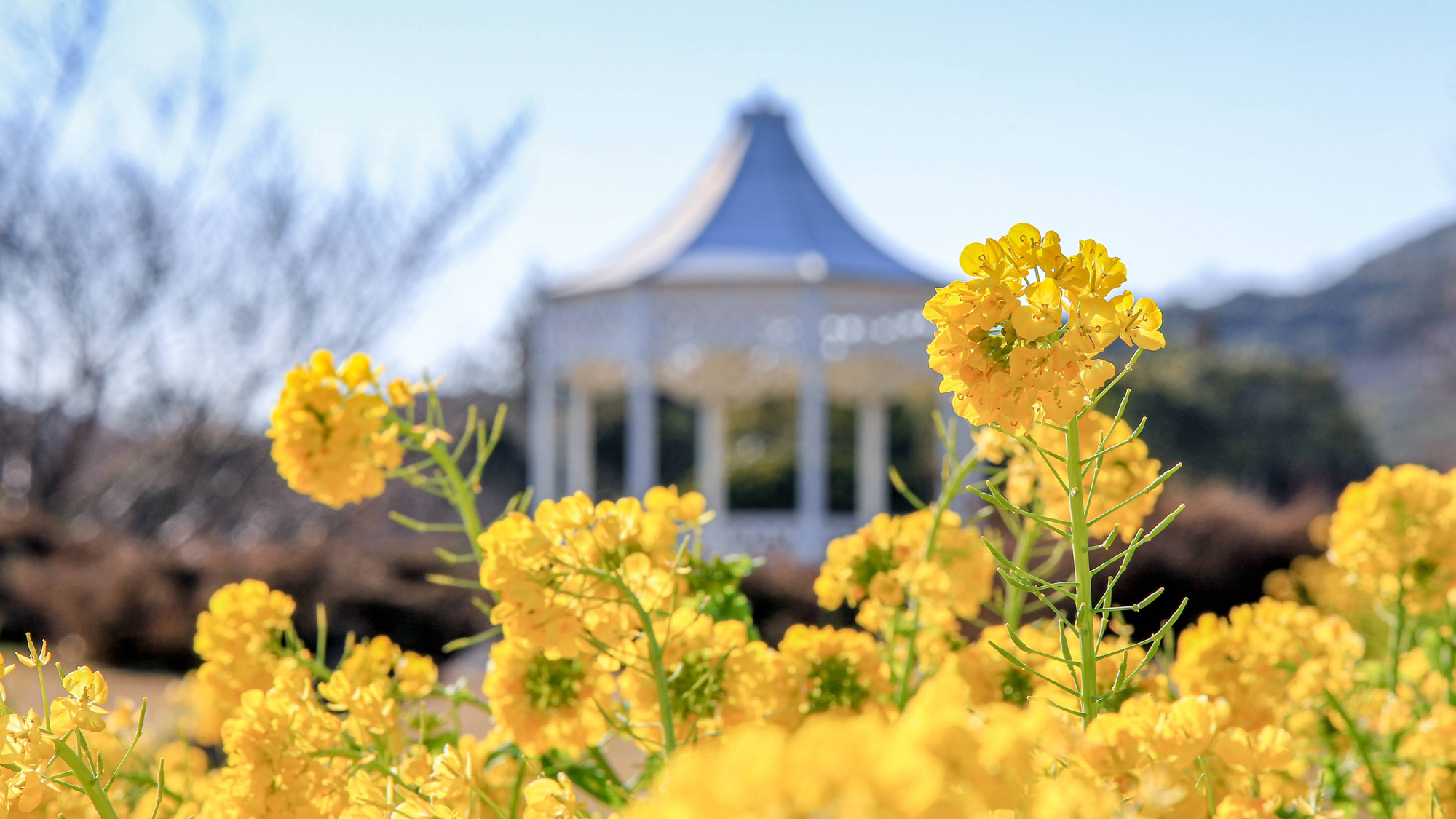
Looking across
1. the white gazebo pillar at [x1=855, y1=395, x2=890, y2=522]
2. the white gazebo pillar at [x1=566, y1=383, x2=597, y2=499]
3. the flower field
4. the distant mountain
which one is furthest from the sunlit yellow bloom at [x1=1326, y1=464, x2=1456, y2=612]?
the distant mountain

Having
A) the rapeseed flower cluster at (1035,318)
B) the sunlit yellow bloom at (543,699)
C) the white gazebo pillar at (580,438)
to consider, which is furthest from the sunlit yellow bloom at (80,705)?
the white gazebo pillar at (580,438)

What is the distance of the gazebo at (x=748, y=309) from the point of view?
7148 millimetres

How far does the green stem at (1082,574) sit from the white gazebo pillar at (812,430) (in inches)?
249

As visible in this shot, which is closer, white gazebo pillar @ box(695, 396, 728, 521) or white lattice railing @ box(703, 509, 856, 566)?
white lattice railing @ box(703, 509, 856, 566)

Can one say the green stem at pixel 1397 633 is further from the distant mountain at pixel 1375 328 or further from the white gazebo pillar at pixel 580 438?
the distant mountain at pixel 1375 328

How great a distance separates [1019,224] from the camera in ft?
1.85

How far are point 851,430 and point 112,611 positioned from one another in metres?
10.7

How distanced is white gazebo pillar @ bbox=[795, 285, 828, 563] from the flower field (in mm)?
5679

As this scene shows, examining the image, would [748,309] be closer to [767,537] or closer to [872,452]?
[767,537]

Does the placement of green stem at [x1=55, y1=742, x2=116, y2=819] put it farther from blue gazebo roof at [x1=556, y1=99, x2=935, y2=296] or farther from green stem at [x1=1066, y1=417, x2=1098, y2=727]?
blue gazebo roof at [x1=556, y1=99, x2=935, y2=296]

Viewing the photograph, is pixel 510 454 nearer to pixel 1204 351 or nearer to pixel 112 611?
pixel 112 611

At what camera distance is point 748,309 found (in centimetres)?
716

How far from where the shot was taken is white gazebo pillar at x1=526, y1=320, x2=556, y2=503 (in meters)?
8.11

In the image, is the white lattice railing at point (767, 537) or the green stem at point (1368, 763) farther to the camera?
the white lattice railing at point (767, 537)
